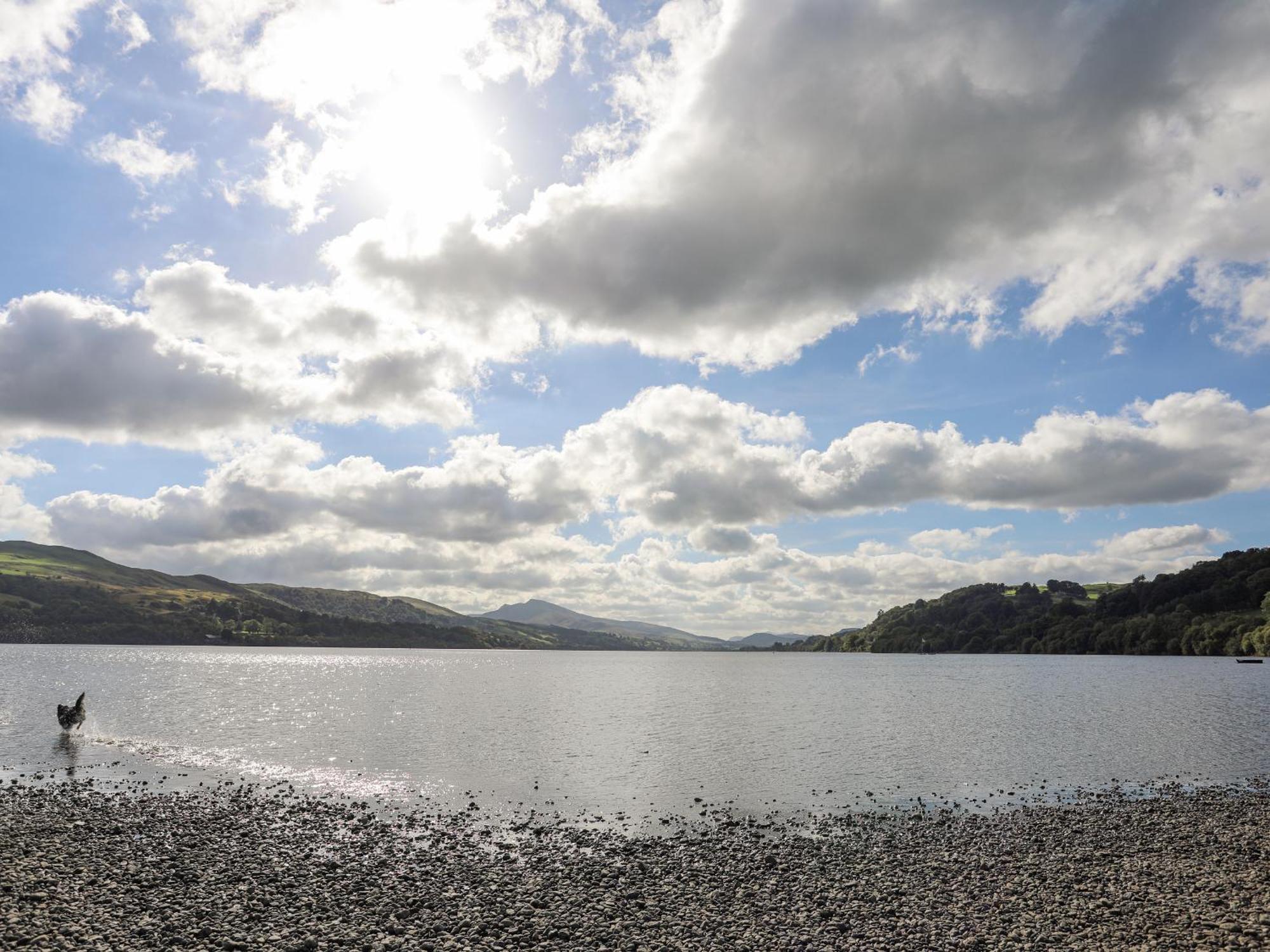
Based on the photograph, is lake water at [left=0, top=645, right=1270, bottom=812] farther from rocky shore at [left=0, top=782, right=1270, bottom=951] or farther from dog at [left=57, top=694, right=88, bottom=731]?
rocky shore at [left=0, top=782, right=1270, bottom=951]

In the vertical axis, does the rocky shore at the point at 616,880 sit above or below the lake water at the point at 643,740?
above

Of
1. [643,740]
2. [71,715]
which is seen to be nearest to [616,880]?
[643,740]

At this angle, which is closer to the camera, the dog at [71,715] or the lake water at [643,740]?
the lake water at [643,740]

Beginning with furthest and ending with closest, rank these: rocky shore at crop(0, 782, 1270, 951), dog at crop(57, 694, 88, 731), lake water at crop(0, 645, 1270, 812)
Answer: dog at crop(57, 694, 88, 731) < lake water at crop(0, 645, 1270, 812) < rocky shore at crop(0, 782, 1270, 951)

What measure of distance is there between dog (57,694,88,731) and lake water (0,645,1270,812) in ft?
5.34

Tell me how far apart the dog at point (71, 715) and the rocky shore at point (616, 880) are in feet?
107

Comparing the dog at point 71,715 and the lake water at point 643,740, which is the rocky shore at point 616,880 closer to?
the lake water at point 643,740

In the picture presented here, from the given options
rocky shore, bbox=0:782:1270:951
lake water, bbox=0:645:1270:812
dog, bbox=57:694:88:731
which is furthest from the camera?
dog, bbox=57:694:88:731

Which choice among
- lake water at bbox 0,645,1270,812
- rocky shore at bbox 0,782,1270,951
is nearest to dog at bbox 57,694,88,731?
lake water at bbox 0,645,1270,812

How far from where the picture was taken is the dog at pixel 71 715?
69.4 meters

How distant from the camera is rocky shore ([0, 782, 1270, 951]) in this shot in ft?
76.9

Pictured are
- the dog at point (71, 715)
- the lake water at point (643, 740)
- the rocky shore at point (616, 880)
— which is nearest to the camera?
the rocky shore at point (616, 880)

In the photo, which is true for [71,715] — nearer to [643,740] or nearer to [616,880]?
[643,740]

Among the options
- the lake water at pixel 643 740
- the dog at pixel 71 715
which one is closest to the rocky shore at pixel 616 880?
the lake water at pixel 643 740
